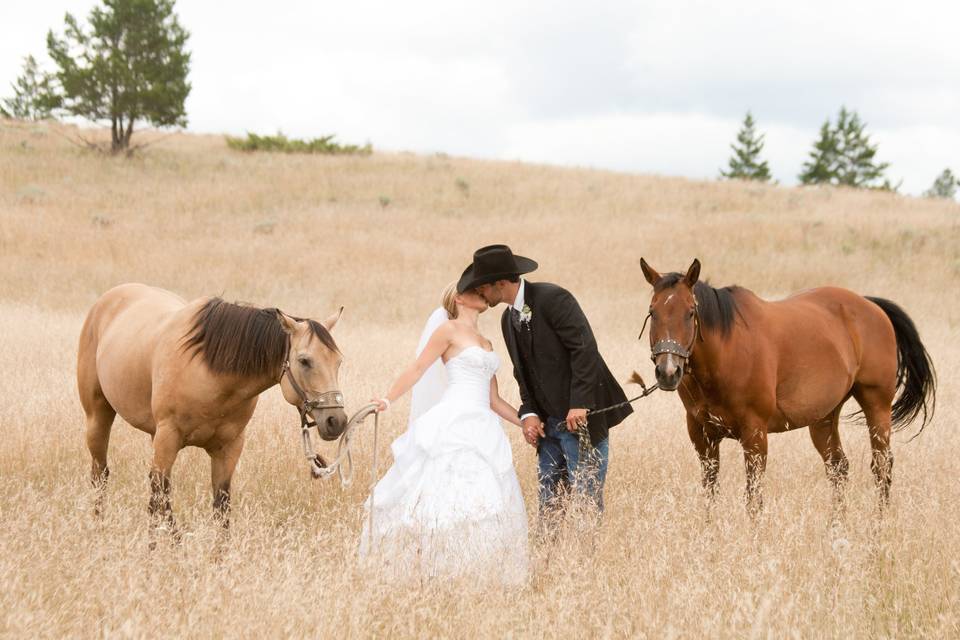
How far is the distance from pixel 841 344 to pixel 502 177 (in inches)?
1081

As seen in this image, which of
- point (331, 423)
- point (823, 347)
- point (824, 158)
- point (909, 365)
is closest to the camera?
point (331, 423)

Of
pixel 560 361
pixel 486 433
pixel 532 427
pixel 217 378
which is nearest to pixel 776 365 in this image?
pixel 560 361

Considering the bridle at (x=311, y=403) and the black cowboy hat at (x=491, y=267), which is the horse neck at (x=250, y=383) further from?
the black cowboy hat at (x=491, y=267)

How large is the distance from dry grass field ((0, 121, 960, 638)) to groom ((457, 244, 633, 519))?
1.86 feet

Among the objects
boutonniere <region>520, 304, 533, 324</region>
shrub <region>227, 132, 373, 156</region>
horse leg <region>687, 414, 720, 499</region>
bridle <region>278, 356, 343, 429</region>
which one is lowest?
horse leg <region>687, 414, 720, 499</region>

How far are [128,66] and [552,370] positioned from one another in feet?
107

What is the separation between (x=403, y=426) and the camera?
27.8ft

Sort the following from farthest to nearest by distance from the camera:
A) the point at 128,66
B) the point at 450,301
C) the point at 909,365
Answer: the point at 128,66 → the point at 909,365 → the point at 450,301

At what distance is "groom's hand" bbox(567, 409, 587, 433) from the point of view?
5180mm

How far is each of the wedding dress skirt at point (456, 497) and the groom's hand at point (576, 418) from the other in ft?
1.43

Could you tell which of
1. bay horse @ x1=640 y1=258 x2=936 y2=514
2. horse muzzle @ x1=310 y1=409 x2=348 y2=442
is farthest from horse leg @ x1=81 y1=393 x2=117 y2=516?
bay horse @ x1=640 y1=258 x2=936 y2=514

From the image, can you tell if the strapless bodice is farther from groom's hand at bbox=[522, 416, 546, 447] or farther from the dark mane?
the dark mane

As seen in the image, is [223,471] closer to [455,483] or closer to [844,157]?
[455,483]

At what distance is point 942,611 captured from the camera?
4191mm
